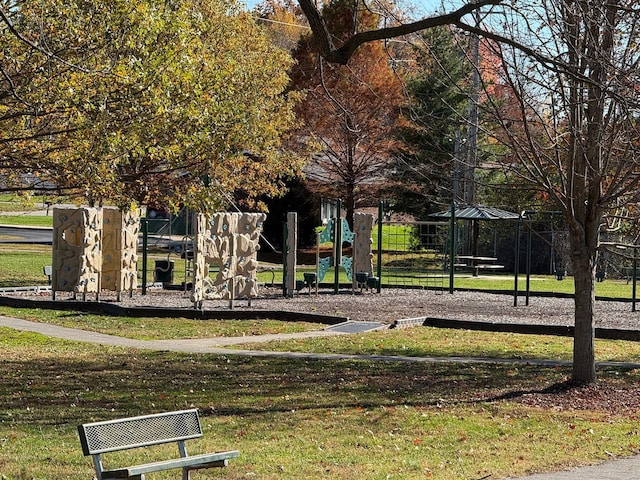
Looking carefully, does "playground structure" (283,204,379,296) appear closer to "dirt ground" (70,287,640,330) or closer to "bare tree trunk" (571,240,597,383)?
"dirt ground" (70,287,640,330)

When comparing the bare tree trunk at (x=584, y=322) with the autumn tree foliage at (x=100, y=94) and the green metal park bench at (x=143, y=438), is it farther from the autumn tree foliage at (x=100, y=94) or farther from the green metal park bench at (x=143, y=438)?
the green metal park bench at (x=143, y=438)

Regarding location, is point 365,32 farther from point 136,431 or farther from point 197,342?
point 197,342

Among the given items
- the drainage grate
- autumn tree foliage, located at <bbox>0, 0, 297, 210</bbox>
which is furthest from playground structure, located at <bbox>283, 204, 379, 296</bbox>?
autumn tree foliage, located at <bbox>0, 0, 297, 210</bbox>

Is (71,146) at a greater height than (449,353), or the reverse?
(71,146)

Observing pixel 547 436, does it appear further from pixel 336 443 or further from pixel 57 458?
pixel 57 458

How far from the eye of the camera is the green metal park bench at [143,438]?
692 cm

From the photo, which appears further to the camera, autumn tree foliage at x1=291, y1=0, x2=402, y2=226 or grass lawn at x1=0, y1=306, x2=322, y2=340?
autumn tree foliage at x1=291, y1=0, x2=402, y2=226

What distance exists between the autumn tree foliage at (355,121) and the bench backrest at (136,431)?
38.4 m

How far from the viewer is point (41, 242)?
49.3m

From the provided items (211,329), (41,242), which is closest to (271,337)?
(211,329)

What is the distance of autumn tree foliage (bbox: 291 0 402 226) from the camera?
152 ft

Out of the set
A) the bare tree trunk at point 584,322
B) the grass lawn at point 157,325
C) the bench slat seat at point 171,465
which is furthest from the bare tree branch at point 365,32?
the grass lawn at point 157,325

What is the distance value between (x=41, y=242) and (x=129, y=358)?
3438 cm

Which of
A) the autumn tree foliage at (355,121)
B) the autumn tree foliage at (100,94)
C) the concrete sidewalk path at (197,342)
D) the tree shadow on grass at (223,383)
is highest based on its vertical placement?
the autumn tree foliage at (355,121)
